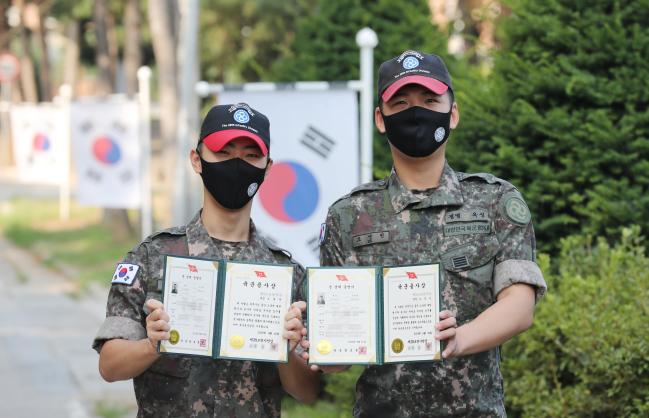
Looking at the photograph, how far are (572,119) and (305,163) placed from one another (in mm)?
1727

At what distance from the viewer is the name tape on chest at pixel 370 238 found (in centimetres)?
321

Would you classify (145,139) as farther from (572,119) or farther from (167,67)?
(572,119)

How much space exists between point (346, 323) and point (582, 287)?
72.8 inches

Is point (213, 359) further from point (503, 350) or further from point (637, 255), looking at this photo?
point (637, 255)

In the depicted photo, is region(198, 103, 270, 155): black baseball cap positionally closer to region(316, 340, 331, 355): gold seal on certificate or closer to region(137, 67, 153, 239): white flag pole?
region(316, 340, 331, 355): gold seal on certificate

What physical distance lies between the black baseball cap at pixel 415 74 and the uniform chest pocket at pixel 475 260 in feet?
1.49

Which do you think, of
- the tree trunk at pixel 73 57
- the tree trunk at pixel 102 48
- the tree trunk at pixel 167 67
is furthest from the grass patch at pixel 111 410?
the tree trunk at pixel 73 57

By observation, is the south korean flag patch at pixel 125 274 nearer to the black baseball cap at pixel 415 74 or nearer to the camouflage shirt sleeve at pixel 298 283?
the camouflage shirt sleeve at pixel 298 283

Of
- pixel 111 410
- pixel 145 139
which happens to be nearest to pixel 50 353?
pixel 145 139

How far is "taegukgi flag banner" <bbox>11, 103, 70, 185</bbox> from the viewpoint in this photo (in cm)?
1748

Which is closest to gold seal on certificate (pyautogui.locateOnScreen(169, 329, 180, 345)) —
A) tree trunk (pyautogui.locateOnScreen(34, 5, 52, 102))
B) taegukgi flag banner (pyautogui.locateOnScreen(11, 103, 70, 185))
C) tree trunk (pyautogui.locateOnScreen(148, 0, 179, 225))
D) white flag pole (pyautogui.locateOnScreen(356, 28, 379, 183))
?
white flag pole (pyautogui.locateOnScreen(356, 28, 379, 183))

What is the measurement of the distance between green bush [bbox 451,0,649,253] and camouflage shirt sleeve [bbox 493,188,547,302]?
78.7 inches

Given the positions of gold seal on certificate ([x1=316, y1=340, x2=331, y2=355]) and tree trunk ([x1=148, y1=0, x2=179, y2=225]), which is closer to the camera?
gold seal on certificate ([x1=316, y1=340, x2=331, y2=355])

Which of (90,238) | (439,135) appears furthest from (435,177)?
(90,238)
